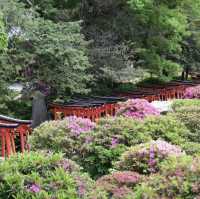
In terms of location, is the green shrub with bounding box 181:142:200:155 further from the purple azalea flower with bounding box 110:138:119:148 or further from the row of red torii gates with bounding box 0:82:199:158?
the row of red torii gates with bounding box 0:82:199:158

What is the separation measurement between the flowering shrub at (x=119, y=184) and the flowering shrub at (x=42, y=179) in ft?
0.45

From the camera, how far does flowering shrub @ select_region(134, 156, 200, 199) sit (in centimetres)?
300

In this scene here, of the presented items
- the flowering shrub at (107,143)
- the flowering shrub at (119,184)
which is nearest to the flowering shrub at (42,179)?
the flowering shrub at (119,184)

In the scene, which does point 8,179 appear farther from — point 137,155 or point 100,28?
point 100,28

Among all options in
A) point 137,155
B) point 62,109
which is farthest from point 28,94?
point 137,155

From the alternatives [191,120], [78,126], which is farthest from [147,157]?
[191,120]

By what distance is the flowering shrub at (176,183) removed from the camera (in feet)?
9.84

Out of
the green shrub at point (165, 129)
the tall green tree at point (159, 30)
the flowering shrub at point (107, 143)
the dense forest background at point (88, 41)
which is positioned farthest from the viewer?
the tall green tree at point (159, 30)

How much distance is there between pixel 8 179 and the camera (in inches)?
136

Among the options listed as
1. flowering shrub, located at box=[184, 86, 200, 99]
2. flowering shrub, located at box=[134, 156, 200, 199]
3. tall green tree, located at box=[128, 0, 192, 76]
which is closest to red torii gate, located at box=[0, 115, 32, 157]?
flowering shrub, located at box=[134, 156, 200, 199]

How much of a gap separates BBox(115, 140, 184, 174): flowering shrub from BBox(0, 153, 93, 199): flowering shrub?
2.31 ft

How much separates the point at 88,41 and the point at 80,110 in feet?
8.69

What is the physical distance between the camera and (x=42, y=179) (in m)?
3.47

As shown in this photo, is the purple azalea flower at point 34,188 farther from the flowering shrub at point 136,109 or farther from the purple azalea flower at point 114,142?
the flowering shrub at point 136,109
